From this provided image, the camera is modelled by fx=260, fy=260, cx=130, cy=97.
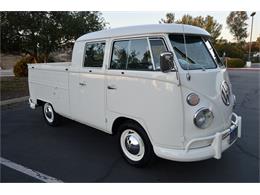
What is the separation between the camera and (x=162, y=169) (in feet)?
13.1

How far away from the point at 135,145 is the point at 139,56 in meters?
1.37

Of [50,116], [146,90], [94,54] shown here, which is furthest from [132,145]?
[50,116]

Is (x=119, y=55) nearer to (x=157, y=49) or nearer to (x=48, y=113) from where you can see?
(x=157, y=49)

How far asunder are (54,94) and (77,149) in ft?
5.17

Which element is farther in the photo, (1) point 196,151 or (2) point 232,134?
(2) point 232,134

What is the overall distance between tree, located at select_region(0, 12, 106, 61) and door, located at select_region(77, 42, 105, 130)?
381 inches

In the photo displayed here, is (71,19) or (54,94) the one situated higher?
(71,19)

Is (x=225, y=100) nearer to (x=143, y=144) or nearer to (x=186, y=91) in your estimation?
(x=186, y=91)

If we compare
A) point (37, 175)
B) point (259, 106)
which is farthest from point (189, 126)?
point (259, 106)

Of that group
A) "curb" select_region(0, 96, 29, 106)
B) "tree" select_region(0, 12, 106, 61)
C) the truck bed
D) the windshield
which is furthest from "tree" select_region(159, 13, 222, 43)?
the windshield

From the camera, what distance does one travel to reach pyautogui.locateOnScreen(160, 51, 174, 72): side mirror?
3.27 metres

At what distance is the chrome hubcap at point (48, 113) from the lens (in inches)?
246

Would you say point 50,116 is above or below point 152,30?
below

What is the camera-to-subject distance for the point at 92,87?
4.60 meters
